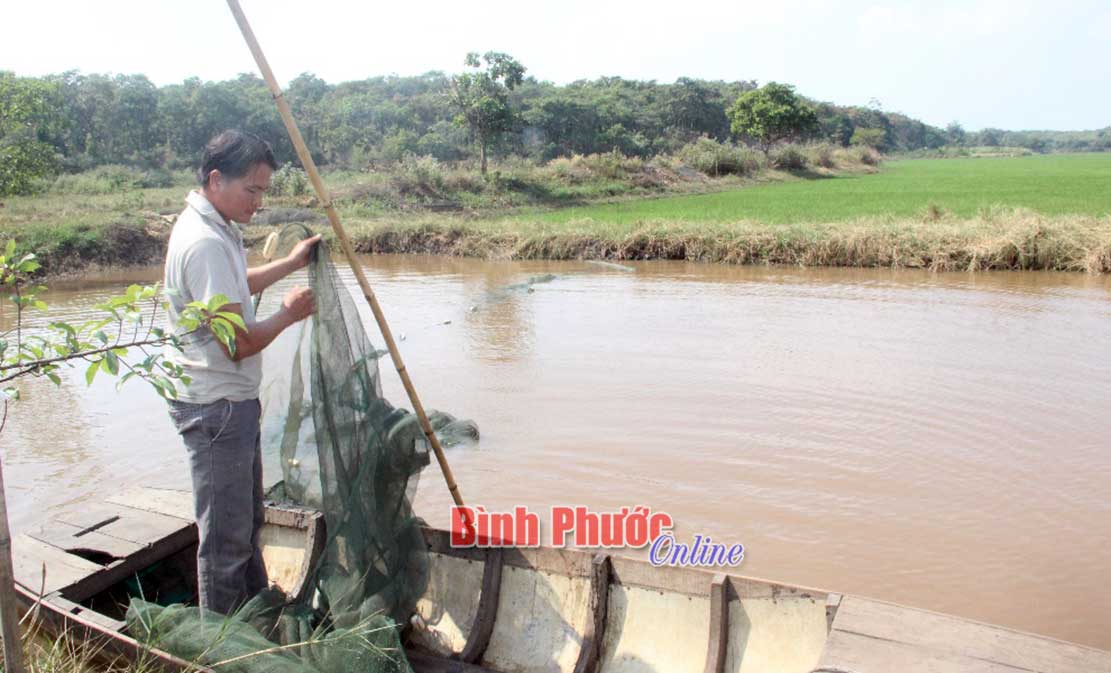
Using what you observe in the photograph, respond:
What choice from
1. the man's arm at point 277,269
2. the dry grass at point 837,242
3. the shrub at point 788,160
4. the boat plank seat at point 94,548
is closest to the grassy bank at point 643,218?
the dry grass at point 837,242

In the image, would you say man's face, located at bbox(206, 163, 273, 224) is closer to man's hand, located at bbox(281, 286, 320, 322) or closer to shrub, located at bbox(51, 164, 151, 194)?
man's hand, located at bbox(281, 286, 320, 322)

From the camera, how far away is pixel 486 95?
26.6m

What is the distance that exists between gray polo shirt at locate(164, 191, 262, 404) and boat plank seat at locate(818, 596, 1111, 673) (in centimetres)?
174

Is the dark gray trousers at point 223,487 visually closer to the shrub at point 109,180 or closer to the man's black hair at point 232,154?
the man's black hair at point 232,154

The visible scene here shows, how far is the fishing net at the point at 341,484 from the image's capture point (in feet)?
8.16

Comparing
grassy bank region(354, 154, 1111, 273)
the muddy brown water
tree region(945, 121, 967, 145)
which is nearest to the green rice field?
grassy bank region(354, 154, 1111, 273)

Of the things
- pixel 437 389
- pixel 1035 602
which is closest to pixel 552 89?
pixel 437 389

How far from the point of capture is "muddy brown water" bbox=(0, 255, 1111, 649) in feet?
13.5

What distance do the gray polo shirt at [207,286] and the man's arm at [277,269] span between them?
0.12 metres

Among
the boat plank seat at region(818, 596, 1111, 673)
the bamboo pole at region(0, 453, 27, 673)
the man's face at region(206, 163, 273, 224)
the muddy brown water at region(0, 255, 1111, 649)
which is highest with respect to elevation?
the man's face at region(206, 163, 273, 224)

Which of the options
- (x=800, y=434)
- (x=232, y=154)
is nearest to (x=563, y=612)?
(x=232, y=154)

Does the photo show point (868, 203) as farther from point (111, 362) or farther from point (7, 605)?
point (7, 605)

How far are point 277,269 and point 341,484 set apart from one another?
73 cm

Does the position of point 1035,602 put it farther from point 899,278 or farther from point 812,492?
point 899,278
